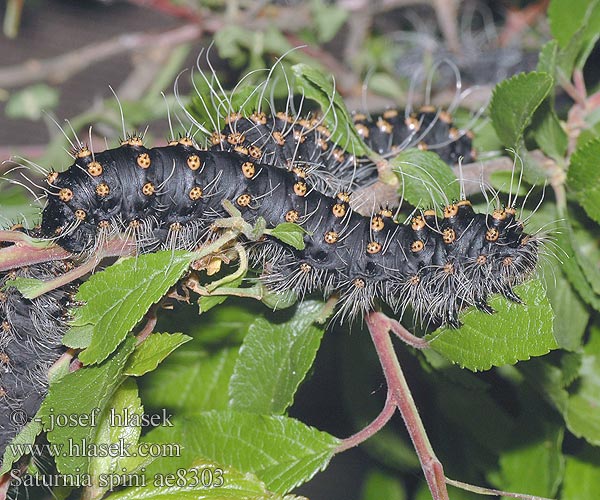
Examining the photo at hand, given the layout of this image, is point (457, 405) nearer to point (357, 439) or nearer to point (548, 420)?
point (548, 420)

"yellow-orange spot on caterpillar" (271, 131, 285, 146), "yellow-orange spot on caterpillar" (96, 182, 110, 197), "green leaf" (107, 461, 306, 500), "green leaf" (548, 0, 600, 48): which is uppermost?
"green leaf" (548, 0, 600, 48)

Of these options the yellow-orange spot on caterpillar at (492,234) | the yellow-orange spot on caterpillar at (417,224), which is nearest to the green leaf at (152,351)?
the yellow-orange spot on caterpillar at (417,224)

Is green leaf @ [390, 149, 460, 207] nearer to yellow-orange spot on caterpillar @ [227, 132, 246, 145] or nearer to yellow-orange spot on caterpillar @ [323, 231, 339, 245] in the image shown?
yellow-orange spot on caterpillar @ [323, 231, 339, 245]

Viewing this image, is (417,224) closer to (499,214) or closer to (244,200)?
(499,214)

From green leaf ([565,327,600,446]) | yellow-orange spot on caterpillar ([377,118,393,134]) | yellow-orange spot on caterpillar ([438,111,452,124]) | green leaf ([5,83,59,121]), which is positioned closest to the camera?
green leaf ([565,327,600,446])

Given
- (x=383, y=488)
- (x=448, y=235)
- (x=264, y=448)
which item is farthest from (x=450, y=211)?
(x=383, y=488)

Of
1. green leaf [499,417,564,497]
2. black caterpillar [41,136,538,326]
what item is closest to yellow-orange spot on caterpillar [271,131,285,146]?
black caterpillar [41,136,538,326]

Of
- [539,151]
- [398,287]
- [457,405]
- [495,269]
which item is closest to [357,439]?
[398,287]
